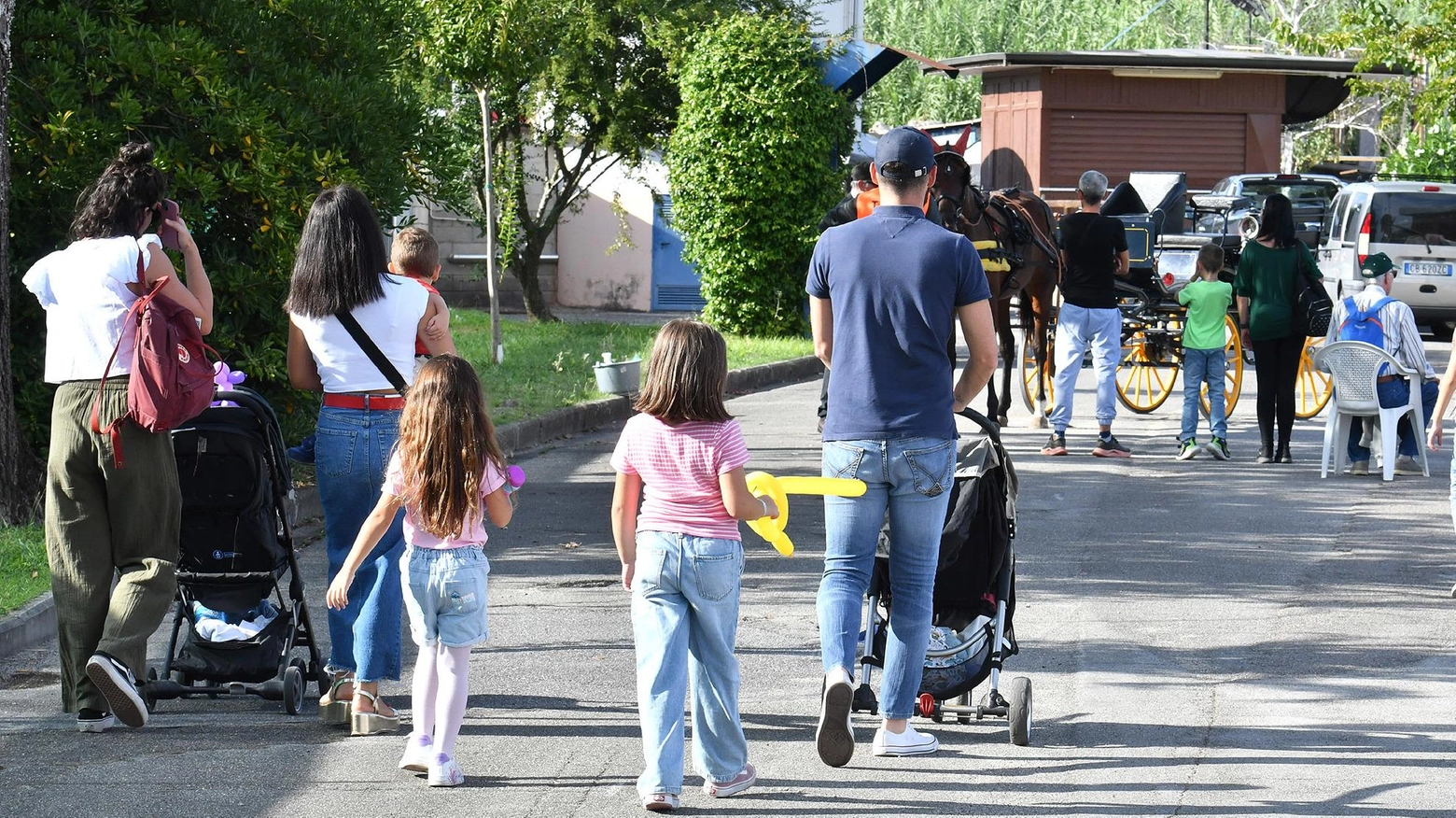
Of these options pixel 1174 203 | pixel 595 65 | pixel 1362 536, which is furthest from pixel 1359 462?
pixel 595 65

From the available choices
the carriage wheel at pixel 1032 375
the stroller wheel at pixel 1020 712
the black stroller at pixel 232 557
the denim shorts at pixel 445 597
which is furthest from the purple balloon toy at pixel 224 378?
the carriage wheel at pixel 1032 375

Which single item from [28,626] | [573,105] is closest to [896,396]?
[28,626]

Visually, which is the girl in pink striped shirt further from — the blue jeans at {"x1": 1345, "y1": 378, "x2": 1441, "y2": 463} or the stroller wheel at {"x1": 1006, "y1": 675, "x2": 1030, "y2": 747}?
the blue jeans at {"x1": 1345, "y1": 378, "x2": 1441, "y2": 463}

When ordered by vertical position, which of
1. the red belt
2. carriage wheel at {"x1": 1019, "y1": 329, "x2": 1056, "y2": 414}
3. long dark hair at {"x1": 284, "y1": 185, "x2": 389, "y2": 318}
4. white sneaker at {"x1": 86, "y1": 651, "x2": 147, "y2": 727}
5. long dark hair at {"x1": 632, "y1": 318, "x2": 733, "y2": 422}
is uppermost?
long dark hair at {"x1": 284, "y1": 185, "x2": 389, "y2": 318}

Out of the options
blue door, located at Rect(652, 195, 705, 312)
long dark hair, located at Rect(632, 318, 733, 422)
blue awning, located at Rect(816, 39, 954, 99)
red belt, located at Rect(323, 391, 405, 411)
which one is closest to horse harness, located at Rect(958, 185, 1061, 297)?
blue awning, located at Rect(816, 39, 954, 99)

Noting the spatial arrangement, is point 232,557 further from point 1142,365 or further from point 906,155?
point 1142,365

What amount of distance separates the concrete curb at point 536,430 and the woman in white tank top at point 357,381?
79.3 inches

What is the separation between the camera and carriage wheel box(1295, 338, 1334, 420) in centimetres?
1529

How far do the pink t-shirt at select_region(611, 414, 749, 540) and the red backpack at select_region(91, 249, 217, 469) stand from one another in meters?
1.77

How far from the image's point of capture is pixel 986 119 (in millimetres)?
33875

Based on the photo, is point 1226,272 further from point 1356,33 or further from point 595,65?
point 595,65

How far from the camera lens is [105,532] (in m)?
5.98

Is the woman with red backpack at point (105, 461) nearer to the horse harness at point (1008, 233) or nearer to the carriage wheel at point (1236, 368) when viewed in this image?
the horse harness at point (1008, 233)

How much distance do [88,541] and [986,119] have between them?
97.1 feet
